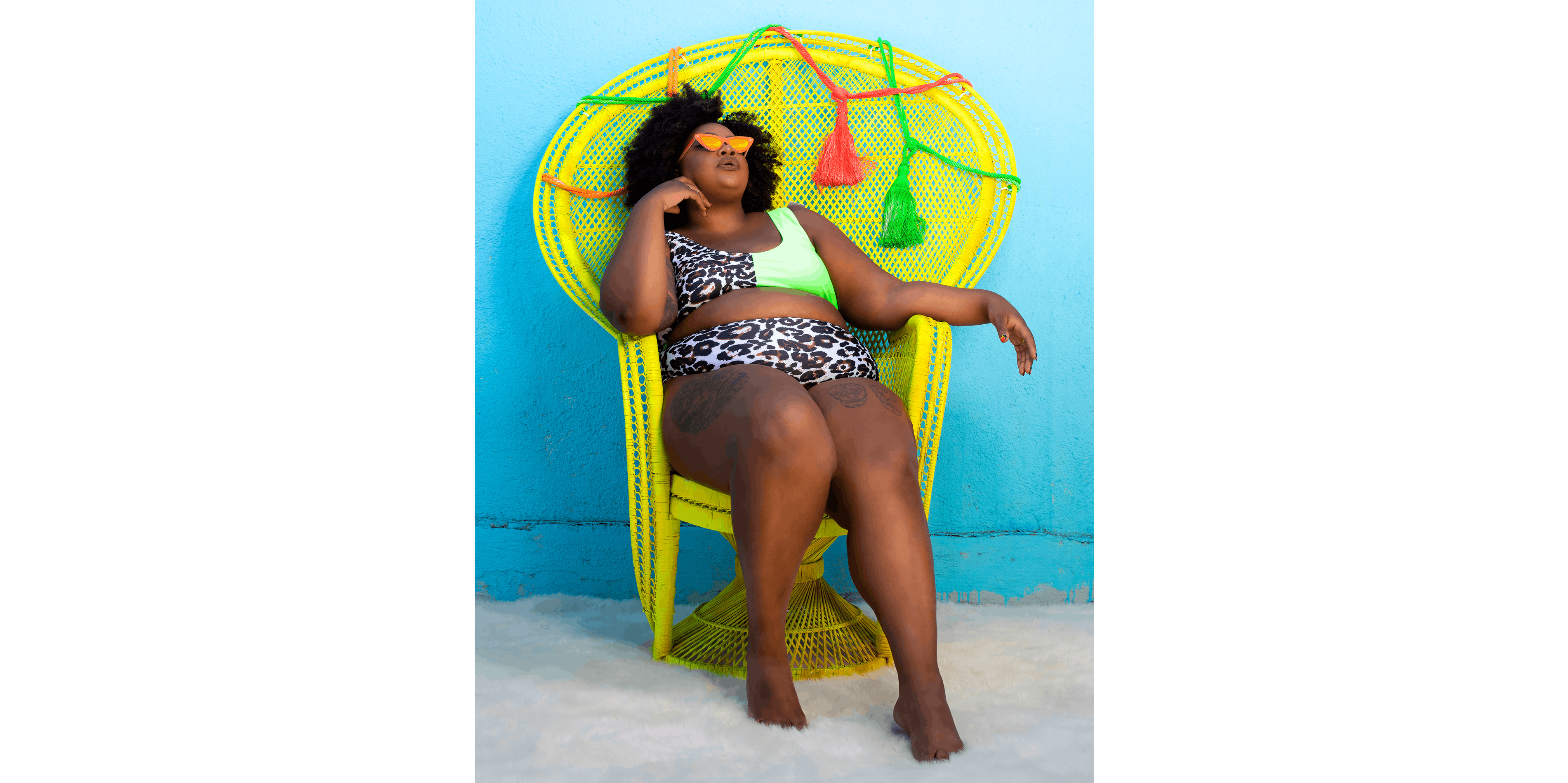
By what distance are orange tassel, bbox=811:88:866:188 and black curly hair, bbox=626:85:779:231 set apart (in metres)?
0.18

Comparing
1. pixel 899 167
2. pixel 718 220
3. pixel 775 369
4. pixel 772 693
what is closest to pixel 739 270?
pixel 718 220

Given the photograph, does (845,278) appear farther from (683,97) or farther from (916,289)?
(683,97)

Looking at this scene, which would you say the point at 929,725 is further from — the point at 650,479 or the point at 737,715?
the point at 650,479

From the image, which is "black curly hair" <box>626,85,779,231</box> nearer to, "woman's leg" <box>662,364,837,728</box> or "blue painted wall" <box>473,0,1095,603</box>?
"blue painted wall" <box>473,0,1095,603</box>

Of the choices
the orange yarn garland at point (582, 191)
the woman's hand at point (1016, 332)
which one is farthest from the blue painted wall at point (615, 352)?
the woman's hand at point (1016, 332)

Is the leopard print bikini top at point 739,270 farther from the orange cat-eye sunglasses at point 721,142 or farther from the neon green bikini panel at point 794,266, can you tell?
the orange cat-eye sunglasses at point 721,142

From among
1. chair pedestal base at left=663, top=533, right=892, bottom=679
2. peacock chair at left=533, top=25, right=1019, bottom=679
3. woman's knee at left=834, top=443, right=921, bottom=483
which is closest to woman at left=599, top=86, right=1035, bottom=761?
woman's knee at left=834, top=443, right=921, bottom=483

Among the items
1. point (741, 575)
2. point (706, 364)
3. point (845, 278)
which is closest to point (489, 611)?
point (741, 575)

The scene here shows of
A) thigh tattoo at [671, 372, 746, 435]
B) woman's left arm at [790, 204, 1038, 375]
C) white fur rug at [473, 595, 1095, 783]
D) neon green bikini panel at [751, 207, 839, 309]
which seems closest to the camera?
white fur rug at [473, 595, 1095, 783]

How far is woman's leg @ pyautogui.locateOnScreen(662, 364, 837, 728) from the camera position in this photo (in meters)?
2.03

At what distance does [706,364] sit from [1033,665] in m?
1.16

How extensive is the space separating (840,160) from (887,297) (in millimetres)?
511

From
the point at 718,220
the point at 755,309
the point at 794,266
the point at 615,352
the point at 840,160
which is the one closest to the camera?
the point at 755,309

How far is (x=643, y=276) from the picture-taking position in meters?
2.38
